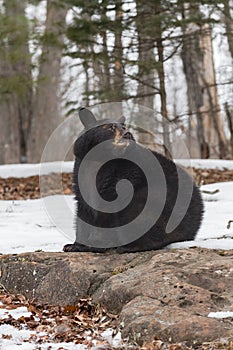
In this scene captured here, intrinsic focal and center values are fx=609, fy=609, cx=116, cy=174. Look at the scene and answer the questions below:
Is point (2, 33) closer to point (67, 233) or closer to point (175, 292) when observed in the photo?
point (67, 233)

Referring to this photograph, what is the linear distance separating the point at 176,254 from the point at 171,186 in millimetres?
680

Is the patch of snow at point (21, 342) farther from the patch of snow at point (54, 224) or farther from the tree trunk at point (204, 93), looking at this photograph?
the tree trunk at point (204, 93)

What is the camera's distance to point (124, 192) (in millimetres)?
4801

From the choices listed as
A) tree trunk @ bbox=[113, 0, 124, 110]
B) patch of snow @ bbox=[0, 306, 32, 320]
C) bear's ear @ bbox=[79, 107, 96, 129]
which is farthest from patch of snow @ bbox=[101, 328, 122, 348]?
tree trunk @ bbox=[113, 0, 124, 110]

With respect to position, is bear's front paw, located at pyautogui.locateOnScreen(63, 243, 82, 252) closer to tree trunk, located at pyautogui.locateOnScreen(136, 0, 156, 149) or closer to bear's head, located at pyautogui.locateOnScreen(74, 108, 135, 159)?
bear's head, located at pyautogui.locateOnScreen(74, 108, 135, 159)

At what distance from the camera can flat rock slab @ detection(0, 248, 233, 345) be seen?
3416 millimetres

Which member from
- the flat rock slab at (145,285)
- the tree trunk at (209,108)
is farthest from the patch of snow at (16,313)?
the tree trunk at (209,108)

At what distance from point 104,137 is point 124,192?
1.51 ft

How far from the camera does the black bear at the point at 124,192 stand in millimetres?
4785

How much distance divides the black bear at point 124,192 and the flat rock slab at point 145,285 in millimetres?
192

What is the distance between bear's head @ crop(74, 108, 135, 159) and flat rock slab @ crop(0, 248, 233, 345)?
2.77 ft

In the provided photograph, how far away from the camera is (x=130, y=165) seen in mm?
4891

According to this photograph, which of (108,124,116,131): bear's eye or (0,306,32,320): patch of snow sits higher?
(108,124,116,131): bear's eye

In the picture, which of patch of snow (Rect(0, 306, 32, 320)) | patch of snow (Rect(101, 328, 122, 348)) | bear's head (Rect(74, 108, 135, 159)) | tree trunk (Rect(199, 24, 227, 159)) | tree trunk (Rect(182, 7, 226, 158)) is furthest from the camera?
tree trunk (Rect(182, 7, 226, 158))
